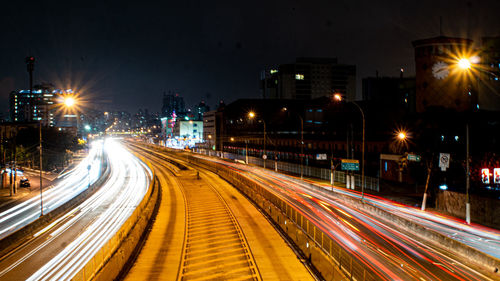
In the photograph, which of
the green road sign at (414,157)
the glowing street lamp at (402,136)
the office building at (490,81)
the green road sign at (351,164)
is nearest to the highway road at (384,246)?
the green road sign at (414,157)

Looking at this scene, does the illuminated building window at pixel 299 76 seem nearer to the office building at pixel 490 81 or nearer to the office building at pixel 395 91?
the office building at pixel 395 91

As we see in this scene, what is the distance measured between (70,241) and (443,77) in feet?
212

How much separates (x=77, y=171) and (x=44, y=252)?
179 feet

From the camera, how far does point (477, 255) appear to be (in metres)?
17.3

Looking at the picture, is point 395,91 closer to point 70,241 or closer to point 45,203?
point 45,203

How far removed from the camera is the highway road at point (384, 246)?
16.2m

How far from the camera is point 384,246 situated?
20.5 metres

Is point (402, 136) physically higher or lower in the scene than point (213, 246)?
higher

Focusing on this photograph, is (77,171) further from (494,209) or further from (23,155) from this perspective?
(494,209)

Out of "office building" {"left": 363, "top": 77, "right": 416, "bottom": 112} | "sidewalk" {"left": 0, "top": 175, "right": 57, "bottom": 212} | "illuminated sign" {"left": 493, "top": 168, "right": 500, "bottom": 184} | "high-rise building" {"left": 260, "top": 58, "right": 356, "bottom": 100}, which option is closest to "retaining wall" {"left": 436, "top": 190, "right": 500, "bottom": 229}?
"illuminated sign" {"left": 493, "top": 168, "right": 500, "bottom": 184}

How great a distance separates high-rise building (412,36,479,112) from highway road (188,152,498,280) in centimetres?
3742

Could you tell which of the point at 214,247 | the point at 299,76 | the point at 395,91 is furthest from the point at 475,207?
the point at 299,76


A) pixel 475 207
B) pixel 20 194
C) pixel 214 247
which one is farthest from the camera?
pixel 20 194

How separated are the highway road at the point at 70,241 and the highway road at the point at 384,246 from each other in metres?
15.6
